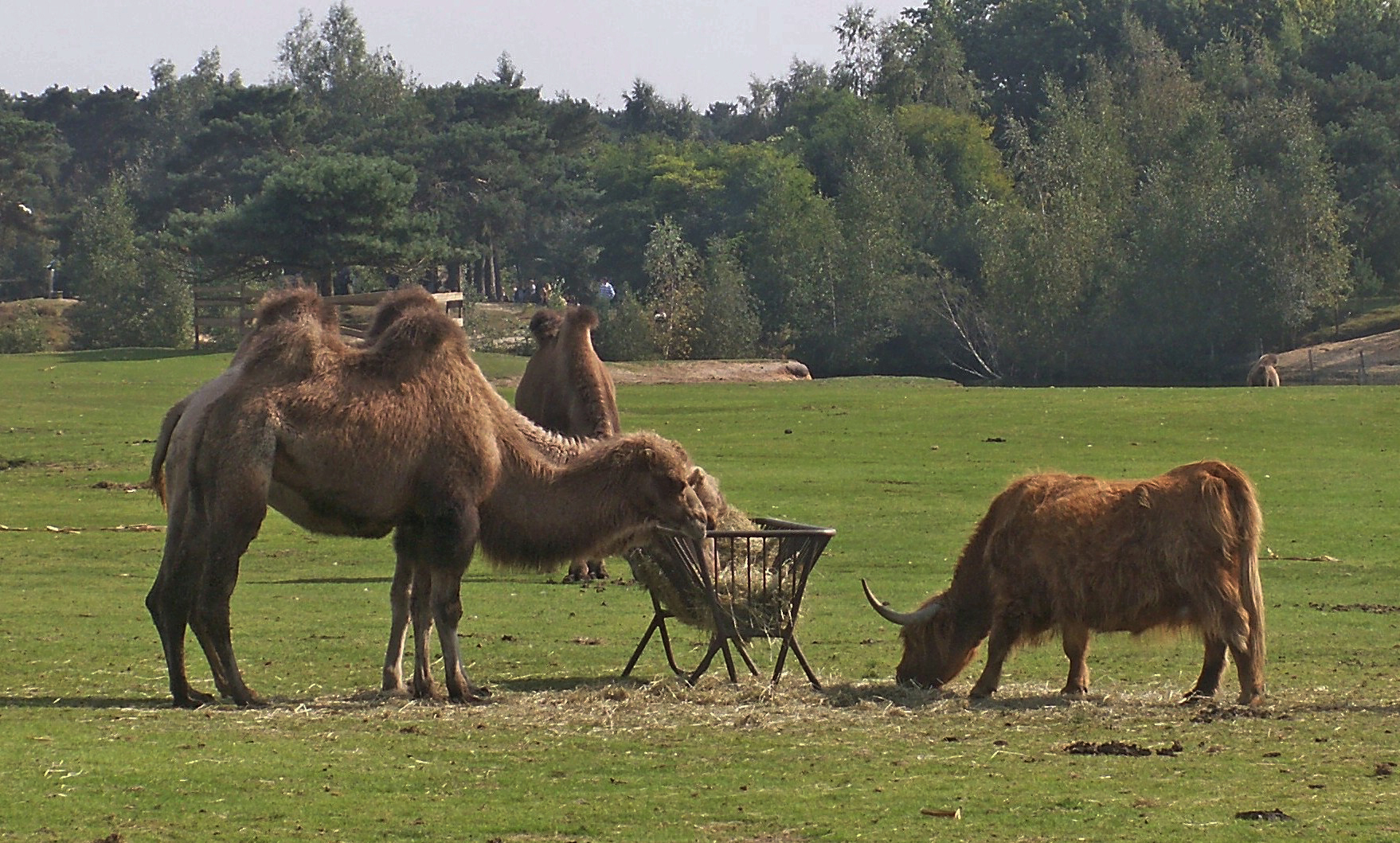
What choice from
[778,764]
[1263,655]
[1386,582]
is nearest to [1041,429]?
[1386,582]

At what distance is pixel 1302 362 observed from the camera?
60.2 m

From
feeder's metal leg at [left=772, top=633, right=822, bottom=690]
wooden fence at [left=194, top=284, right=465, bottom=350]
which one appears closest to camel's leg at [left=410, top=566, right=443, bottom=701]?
feeder's metal leg at [left=772, top=633, right=822, bottom=690]

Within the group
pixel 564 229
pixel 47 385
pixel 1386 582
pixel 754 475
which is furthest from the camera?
pixel 564 229

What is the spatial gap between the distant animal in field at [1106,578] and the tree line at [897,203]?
46045 mm

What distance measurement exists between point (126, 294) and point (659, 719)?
58.2 m

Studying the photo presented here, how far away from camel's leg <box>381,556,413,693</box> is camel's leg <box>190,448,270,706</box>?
94 centimetres

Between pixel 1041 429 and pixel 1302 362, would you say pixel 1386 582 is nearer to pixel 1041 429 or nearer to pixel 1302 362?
pixel 1041 429

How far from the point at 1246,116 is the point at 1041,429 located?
4592cm

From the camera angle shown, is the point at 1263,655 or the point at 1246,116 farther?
the point at 1246,116

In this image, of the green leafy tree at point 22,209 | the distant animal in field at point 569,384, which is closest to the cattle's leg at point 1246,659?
the distant animal in field at point 569,384

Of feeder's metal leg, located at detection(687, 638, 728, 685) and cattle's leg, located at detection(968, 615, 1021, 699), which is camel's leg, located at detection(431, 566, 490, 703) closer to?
feeder's metal leg, located at detection(687, 638, 728, 685)

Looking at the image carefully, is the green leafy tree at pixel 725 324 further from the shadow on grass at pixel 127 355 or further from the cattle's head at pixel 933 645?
the cattle's head at pixel 933 645

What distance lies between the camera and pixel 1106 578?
1150 centimetres

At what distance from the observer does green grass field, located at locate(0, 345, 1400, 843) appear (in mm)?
7746
